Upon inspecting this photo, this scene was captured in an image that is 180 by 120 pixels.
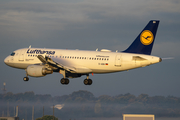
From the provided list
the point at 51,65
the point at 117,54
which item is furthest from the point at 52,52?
the point at 117,54

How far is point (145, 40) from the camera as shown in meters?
51.1

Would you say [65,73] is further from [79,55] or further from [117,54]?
[117,54]

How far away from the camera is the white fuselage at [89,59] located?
4953cm

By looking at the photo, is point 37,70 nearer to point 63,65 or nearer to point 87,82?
point 63,65

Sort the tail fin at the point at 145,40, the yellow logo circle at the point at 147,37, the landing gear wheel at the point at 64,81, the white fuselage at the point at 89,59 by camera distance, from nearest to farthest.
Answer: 1. the white fuselage at the point at 89,59
2. the tail fin at the point at 145,40
3. the yellow logo circle at the point at 147,37
4. the landing gear wheel at the point at 64,81

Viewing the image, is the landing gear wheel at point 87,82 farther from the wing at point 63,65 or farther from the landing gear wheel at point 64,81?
the landing gear wheel at point 64,81

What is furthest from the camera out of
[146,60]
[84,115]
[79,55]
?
[84,115]

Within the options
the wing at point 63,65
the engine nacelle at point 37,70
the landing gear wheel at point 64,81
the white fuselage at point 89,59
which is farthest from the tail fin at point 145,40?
the engine nacelle at point 37,70

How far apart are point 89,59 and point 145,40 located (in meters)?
9.07

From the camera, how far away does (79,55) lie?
171ft

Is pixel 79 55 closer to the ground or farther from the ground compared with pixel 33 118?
farther from the ground

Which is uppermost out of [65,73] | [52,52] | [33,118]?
[52,52]

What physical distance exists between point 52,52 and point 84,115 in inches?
1571

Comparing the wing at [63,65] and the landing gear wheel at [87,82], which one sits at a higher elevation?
the wing at [63,65]
